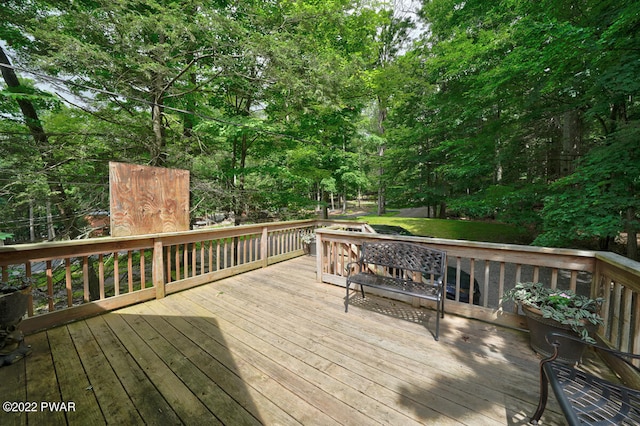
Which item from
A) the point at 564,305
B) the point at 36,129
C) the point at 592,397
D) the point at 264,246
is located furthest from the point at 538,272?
the point at 36,129

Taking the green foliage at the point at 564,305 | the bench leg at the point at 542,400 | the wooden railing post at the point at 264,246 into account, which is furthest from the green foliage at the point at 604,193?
the wooden railing post at the point at 264,246

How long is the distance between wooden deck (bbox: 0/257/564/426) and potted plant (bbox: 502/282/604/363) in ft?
0.65

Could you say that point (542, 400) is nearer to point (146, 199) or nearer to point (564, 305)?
point (564, 305)

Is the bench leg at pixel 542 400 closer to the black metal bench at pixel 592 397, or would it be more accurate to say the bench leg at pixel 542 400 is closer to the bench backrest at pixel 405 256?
the black metal bench at pixel 592 397

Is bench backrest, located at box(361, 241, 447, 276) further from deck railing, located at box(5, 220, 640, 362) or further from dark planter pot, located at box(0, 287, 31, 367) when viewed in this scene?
dark planter pot, located at box(0, 287, 31, 367)

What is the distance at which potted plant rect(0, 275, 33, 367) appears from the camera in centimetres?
194

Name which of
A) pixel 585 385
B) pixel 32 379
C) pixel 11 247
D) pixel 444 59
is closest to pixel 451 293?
pixel 585 385

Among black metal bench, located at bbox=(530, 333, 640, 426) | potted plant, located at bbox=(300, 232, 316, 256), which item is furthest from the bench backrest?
potted plant, located at bbox=(300, 232, 316, 256)

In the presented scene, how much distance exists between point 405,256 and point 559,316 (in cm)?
138

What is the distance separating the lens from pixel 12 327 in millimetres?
2074

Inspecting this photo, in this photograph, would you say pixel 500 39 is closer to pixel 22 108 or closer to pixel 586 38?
pixel 586 38

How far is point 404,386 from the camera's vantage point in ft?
5.80

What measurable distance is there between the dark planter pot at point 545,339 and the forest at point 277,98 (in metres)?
3.44

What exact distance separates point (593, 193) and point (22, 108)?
1242 centimetres
